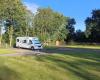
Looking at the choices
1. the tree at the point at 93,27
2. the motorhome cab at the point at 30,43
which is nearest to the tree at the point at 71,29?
the tree at the point at 93,27

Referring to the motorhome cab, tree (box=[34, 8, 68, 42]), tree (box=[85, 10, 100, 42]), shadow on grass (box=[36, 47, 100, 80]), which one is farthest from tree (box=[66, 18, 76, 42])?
shadow on grass (box=[36, 47, 100, 80])

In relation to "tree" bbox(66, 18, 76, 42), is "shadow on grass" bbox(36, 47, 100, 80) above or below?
below

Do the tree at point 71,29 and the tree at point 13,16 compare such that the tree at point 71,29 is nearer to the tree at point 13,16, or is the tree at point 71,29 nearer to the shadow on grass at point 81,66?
the tree at point 13,16

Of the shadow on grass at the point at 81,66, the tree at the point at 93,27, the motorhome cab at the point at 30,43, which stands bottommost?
the shadow on grass at the point at 81,66

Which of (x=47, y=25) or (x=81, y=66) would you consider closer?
(x=81, y=66)

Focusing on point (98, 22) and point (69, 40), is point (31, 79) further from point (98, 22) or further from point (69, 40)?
point (69, 40)

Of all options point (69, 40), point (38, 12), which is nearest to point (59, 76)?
point (38, 12)

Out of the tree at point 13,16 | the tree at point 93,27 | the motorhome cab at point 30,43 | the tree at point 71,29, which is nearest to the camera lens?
the motorhome cab at point 30,43

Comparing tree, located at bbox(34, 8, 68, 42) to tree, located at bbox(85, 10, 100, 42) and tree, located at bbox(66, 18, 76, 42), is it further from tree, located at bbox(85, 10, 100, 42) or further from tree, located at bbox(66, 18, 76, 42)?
tree, located at bbox(85, 10, 100, 42)

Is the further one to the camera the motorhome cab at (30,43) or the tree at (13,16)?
the tree at (13,16)

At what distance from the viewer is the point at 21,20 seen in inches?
3189

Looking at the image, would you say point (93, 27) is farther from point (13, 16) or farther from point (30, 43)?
point (30, 43)

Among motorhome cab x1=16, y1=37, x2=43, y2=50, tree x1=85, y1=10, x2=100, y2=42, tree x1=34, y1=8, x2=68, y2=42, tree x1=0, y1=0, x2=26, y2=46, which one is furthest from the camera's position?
tree x1=85, y1=10, x2=100, y2=42

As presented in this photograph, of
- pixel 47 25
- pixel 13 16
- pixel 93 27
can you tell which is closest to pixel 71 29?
pixel 93 27
